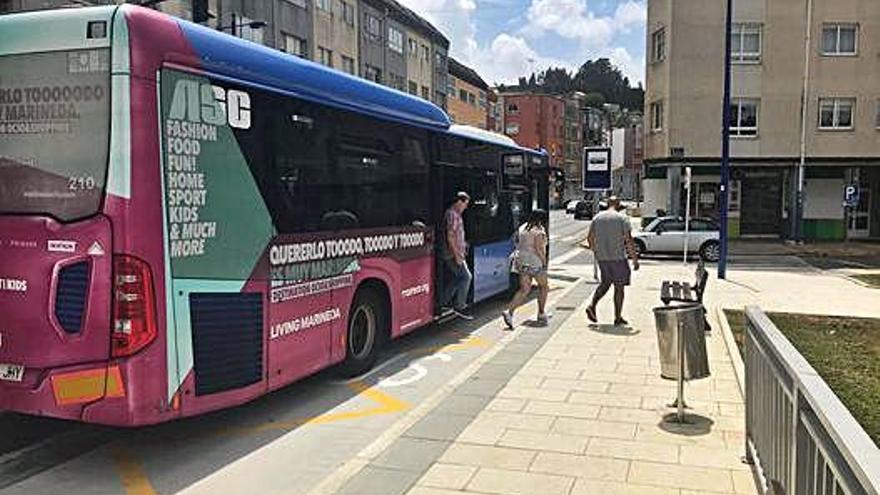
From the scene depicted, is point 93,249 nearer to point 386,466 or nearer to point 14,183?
point 14,183

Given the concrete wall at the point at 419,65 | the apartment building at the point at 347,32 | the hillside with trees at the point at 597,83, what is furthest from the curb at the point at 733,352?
the hillside with trees at the point at 597,83

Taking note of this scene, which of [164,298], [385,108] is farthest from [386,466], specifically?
[385,108]

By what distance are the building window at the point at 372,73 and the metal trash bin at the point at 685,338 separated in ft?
133

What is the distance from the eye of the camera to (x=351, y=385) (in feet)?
25.9

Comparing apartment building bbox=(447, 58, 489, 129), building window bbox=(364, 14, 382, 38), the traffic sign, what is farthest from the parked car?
the traffic sign

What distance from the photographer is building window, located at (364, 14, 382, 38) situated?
45237mm

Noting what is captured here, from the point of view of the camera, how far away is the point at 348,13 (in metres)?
42.4

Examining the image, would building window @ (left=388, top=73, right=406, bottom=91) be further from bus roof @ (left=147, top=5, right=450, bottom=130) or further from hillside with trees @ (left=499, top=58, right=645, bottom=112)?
hillside with trees @ (left=499, top=58, right=645, bottom=112)

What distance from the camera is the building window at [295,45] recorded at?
115 feet

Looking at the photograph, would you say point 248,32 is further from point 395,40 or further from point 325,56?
point 395,40

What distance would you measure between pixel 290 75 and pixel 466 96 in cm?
6806

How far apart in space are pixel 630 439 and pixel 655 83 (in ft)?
108

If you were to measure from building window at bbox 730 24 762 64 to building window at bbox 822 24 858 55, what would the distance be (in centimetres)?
279

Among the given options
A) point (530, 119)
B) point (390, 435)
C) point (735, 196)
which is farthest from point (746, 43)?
point (530, 119)
